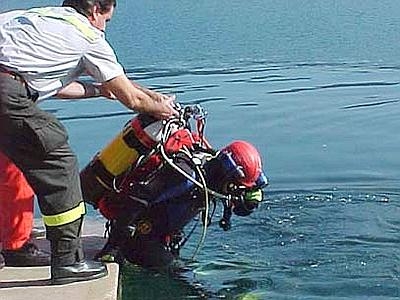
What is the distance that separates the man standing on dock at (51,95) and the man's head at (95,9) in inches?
3.1

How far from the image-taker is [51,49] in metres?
4.51

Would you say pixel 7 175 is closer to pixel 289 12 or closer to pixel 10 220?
pixel 10 220

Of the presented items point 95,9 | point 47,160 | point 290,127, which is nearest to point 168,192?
point 47,160

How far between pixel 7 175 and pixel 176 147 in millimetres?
909

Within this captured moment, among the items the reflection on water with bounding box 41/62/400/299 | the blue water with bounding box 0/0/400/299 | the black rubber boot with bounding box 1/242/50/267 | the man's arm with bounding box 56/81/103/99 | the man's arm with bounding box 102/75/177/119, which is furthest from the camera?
the blue water with bounding box 0/0/400/299

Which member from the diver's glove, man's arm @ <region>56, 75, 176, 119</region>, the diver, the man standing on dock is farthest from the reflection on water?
man's arm @ <region>56, 75, 176, 119</region>

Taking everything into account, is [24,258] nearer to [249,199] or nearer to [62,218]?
[62,218]

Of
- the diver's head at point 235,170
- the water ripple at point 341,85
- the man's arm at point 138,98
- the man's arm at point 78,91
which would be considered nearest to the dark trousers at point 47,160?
the man's arm at point 138,98

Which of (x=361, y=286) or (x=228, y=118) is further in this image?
(x=228, y=118)

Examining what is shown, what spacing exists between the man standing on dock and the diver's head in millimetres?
698

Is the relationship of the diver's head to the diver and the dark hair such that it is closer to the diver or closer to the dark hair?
the diver

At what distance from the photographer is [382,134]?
30.8 feet

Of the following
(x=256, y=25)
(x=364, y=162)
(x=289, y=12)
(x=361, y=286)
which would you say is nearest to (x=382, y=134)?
(x=364, y=162)

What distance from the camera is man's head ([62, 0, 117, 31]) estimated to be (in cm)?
488
